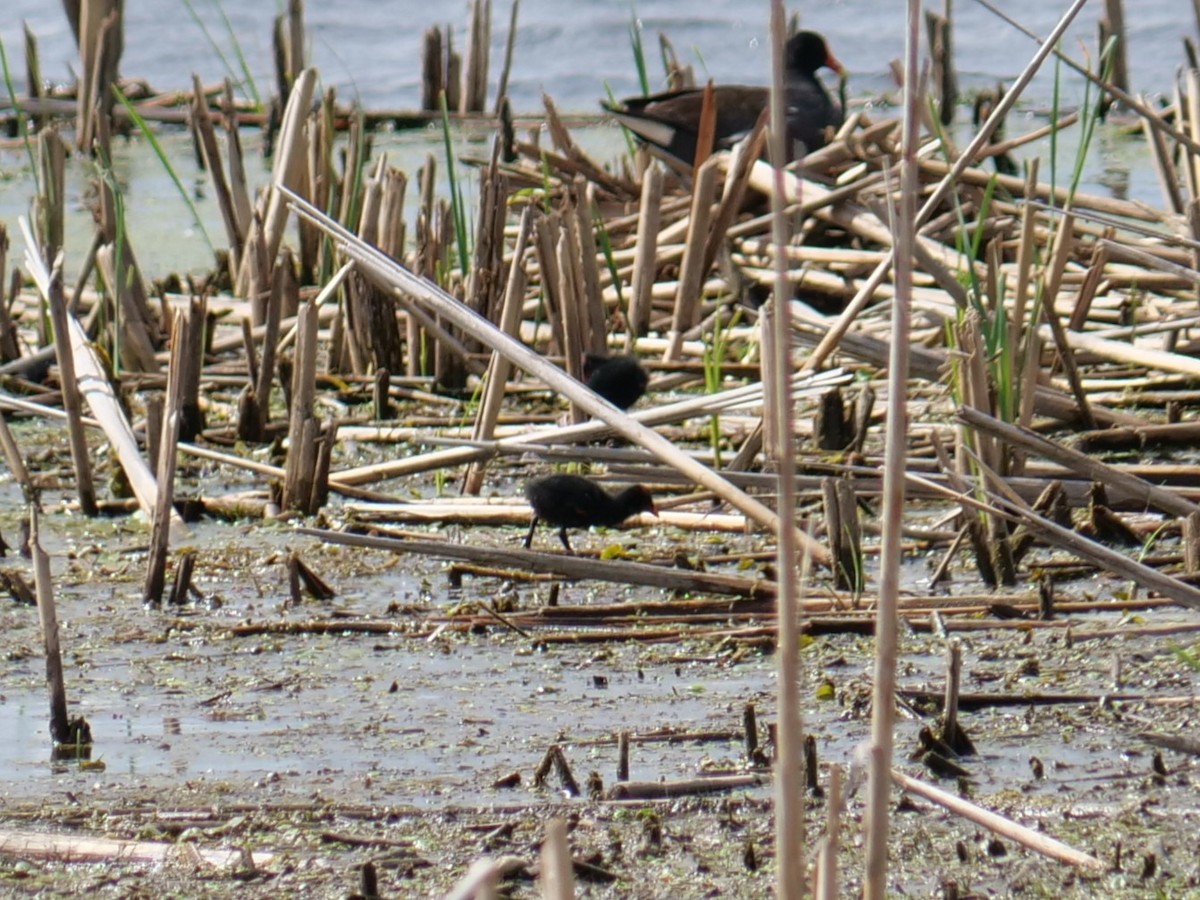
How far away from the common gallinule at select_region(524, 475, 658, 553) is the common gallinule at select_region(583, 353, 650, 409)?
854mm

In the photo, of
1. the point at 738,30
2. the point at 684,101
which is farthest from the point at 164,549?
the point at 738,30

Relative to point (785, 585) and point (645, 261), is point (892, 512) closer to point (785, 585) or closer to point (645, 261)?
point (785, 585)

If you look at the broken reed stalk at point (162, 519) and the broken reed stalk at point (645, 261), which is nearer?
the broken reed stalk at point (162, 519)

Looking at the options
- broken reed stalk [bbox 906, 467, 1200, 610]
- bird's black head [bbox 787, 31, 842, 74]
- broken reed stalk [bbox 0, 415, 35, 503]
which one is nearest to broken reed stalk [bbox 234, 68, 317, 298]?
broken reed stalk [bbox 0, 415, 35, 503]

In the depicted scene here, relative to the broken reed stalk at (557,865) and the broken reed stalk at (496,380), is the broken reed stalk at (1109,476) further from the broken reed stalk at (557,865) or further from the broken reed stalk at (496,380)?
the broken reed stalk at (557,865)

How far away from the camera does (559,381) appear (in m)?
3.53

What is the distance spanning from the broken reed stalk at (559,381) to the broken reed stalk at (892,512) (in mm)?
1282

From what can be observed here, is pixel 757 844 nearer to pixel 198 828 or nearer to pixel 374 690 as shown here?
pixel 198 828

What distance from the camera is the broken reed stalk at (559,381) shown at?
11.1ft

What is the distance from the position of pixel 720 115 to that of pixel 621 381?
128 inches

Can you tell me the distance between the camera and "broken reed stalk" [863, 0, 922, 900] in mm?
1757

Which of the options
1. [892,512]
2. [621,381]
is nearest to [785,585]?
[892,512]

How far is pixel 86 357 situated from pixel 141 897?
Answer: 2968mm

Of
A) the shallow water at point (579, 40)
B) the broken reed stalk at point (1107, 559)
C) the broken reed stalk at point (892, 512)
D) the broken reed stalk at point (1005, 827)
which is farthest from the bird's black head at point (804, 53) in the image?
the broken reed stalk at point (892, 512)
